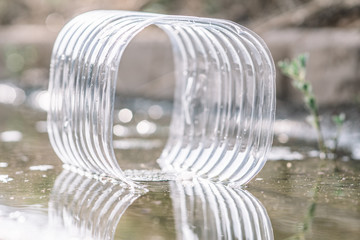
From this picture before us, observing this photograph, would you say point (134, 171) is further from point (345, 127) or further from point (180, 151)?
point (345, 127)

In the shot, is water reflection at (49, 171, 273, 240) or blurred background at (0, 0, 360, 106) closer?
→ water reflection at (49, 171, 273, 240)

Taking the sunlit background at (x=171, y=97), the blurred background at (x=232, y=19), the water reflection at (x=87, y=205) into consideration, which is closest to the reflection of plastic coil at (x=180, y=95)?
the water reflection at (x=87, y=205)

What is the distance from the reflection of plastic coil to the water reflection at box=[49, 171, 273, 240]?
0.75ft

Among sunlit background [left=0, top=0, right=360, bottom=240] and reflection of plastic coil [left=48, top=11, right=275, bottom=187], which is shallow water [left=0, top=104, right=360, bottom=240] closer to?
sunlit background [left=0, top=0, right=360, bottom=240]

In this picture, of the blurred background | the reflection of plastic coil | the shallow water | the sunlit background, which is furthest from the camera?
the blurred background

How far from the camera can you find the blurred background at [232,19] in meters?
9.21

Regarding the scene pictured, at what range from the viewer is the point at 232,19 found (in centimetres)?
1219

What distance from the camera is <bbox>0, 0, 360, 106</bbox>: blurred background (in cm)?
921

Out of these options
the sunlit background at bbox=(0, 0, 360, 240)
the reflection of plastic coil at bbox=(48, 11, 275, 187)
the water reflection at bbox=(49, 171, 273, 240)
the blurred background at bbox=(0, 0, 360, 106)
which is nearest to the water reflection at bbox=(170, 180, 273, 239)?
the water reflection at bbox=(49, 171, 273, 240)

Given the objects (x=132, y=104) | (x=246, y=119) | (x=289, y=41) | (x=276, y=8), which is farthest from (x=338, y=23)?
(x=246, y=119)

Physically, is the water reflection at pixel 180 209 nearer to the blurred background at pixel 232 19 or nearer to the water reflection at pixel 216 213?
the water reflection at pixel 216 213

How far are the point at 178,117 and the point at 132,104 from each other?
14.0 feet

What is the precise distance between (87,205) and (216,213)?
0.84m

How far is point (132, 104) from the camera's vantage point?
36.2ft
